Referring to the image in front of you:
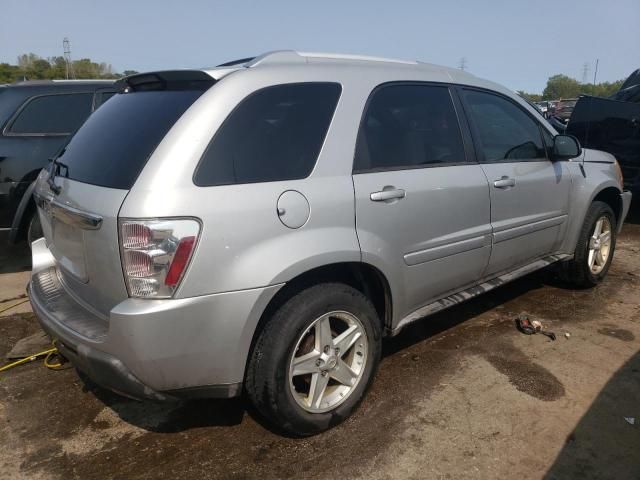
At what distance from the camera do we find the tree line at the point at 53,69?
58438 mm

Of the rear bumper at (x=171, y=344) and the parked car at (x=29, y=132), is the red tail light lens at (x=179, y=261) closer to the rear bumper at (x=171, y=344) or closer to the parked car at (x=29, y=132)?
the rear bumper at (x=171, y=344)

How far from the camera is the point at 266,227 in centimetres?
219

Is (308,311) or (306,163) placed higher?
(306,163)

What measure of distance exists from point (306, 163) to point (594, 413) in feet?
6.65

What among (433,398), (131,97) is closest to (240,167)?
(131,97)

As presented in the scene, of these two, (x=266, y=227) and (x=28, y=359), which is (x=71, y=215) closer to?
(x=266, y=227)

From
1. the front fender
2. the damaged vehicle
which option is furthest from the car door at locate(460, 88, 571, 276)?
the damaged vehicle

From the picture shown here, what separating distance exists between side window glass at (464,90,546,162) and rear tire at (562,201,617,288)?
2.88ft

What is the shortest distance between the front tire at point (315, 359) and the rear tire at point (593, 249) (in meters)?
2.47

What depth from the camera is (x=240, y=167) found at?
2221mm

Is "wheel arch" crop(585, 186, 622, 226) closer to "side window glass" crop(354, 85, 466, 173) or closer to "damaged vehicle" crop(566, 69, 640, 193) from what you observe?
"side window glass" crop(354, 85, 466, 173)

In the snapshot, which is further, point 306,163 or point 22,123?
point 22,123

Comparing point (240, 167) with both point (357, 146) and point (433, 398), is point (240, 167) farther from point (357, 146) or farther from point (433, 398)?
point (433, 398)

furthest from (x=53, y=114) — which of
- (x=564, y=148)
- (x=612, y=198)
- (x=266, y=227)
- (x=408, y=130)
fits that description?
(x=612, y=198)
